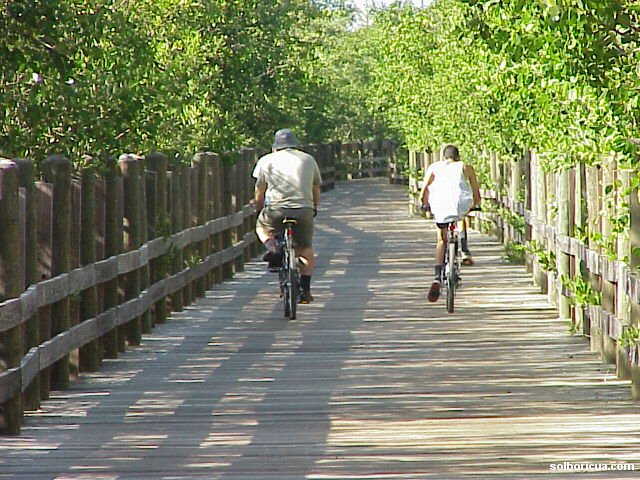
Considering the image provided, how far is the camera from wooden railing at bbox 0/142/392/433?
371 inches

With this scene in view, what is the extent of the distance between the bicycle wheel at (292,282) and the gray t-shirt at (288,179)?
1.77ft

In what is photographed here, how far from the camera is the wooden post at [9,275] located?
928 cm

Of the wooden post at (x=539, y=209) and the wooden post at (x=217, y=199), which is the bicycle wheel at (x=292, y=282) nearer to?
the wooden post at (x=539, y=209)

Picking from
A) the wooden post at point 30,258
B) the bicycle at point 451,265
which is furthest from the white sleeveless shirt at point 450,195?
the wooden post at point 30,258

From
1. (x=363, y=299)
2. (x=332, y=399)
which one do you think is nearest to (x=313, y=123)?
(x=363, y=299)

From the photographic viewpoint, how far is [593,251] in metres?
12.3

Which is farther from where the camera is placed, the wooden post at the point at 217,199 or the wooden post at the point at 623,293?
the wooden post at the point at 217,199

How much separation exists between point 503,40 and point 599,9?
4.13 feet

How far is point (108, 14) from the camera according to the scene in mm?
13664

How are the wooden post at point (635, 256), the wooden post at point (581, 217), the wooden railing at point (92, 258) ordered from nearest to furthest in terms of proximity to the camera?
the wooden railing at point (92, 258), the wooden post at point (635, 256), the wooden post at point (581, 217)

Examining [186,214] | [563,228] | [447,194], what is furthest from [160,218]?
[563,228]

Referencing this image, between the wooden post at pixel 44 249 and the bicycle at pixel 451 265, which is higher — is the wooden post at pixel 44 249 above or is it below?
above

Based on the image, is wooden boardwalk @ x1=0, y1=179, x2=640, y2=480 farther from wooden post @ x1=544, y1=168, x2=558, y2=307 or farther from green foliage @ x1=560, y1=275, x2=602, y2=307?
green foliage @ x1=560, y1=275, x2=602, y2=307

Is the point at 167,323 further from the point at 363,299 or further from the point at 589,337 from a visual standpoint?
the point at 589,337
